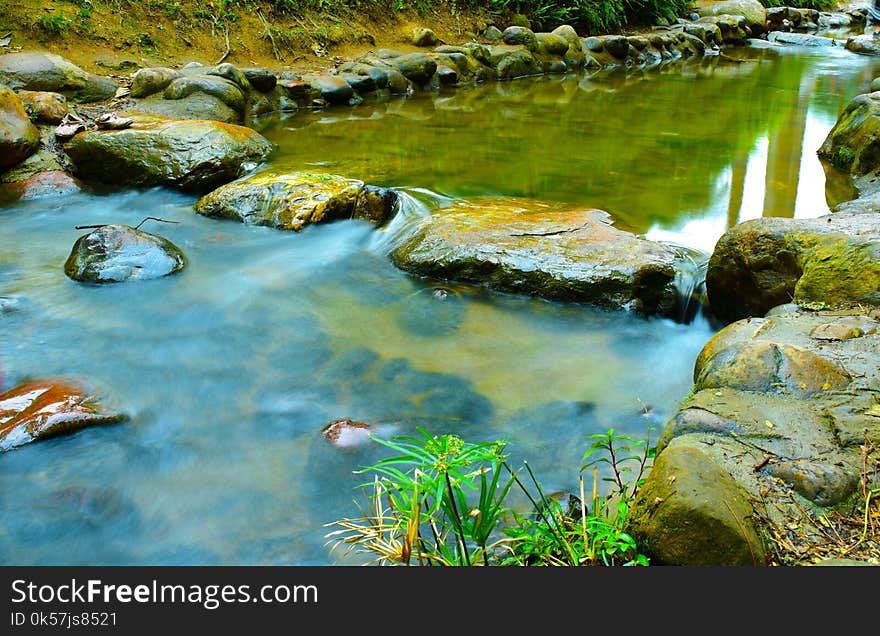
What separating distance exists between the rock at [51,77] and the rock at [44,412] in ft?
19.0

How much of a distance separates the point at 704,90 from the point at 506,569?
11.8 m

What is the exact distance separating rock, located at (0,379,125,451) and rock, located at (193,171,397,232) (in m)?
2.60

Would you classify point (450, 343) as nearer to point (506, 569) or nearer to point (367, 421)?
point (367, 421)

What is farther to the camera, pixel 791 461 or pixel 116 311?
pixel 116 311

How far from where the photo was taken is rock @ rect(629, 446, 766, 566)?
174 centimetres

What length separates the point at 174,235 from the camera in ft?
18.4

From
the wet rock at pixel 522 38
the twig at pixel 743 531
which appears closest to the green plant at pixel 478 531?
the twig at pixel 743 531

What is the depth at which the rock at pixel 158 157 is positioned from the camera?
6484 millimetres

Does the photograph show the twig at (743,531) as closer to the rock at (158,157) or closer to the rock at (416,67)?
the rock at (158,157)

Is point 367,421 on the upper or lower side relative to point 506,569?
lower

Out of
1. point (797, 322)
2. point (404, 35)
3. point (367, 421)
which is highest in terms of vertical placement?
point (404, 35)

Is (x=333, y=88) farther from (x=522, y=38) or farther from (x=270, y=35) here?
(x=522, y=38)

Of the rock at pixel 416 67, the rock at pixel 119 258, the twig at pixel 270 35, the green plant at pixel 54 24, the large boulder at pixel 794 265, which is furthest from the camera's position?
the rock at pixel 416 67

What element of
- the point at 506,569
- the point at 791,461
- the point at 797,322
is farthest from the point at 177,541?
the point at 797,322
